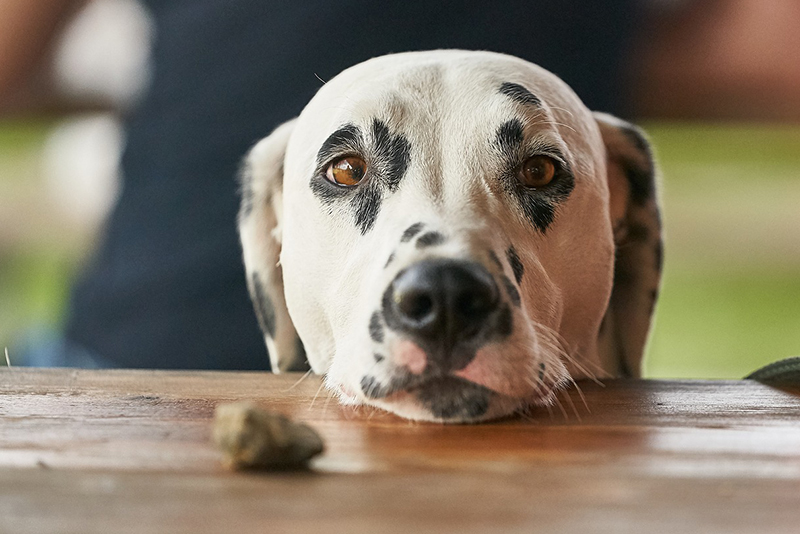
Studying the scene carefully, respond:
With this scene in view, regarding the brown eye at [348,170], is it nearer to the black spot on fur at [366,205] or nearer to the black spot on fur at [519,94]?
the black spot on fur at [366,205]

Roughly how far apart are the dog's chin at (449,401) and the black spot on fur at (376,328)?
0.09 m

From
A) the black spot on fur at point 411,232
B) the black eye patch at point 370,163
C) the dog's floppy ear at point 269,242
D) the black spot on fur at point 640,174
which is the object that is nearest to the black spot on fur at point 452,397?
the black spot on fur at point 411,232

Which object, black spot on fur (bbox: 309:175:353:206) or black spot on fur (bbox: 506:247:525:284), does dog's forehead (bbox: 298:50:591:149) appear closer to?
black spot on fur (bbox: 309:175:353:206)

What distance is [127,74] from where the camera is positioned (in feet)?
10.1

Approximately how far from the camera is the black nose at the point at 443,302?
1102mm

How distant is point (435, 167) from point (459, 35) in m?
1.27

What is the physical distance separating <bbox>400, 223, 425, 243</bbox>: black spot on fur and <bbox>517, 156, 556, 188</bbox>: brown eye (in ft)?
1.08

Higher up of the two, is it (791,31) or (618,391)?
(791,31)

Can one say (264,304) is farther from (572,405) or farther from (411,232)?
(572,405)

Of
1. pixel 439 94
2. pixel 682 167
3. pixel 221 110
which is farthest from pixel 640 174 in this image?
pixel 682 167

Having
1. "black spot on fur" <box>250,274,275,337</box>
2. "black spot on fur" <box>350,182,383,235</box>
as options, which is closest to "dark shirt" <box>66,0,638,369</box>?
"black spot on fur" <box>250,274,275,337</box>

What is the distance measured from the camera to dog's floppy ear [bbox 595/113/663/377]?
1.93 metres

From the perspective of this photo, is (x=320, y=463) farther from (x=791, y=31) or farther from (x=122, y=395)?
(x=791, y=31)

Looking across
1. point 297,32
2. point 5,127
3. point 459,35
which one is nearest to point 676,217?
point 459,35
